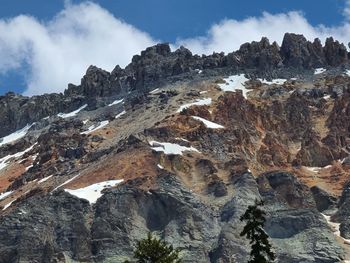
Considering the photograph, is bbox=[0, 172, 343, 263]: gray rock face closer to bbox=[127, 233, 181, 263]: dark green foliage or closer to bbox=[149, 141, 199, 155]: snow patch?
bbox=[149, 141, 199, 155]: snow patch

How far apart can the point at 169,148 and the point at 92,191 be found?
80.7 ft

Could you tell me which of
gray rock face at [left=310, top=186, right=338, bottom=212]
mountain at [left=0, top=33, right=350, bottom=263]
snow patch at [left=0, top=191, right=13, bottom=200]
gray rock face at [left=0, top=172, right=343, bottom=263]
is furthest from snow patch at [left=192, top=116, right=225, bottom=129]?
snow patch at [left=0, top=191, right=13, bottom=200]

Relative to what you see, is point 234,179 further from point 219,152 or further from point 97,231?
point 97,231

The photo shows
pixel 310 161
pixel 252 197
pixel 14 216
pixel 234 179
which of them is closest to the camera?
pixel 14 216

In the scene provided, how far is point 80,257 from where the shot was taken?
12300 cm

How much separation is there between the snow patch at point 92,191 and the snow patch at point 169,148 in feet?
53.6

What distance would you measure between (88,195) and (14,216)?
1620cm

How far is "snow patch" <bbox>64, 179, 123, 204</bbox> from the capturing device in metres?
140

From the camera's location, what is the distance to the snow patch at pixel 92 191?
460 feet

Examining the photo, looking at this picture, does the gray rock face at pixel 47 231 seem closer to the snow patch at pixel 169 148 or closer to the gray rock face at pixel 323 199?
the snow patch at pixel 169 148

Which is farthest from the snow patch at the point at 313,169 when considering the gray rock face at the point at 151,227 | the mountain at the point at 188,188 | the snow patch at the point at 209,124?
the gray rock face at the point at 151,227

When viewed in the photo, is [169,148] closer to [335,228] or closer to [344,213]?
[344,213]

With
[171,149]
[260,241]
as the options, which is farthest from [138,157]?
[260,241]

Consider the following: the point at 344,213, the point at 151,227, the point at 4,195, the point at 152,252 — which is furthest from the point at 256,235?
the point at 4,195
